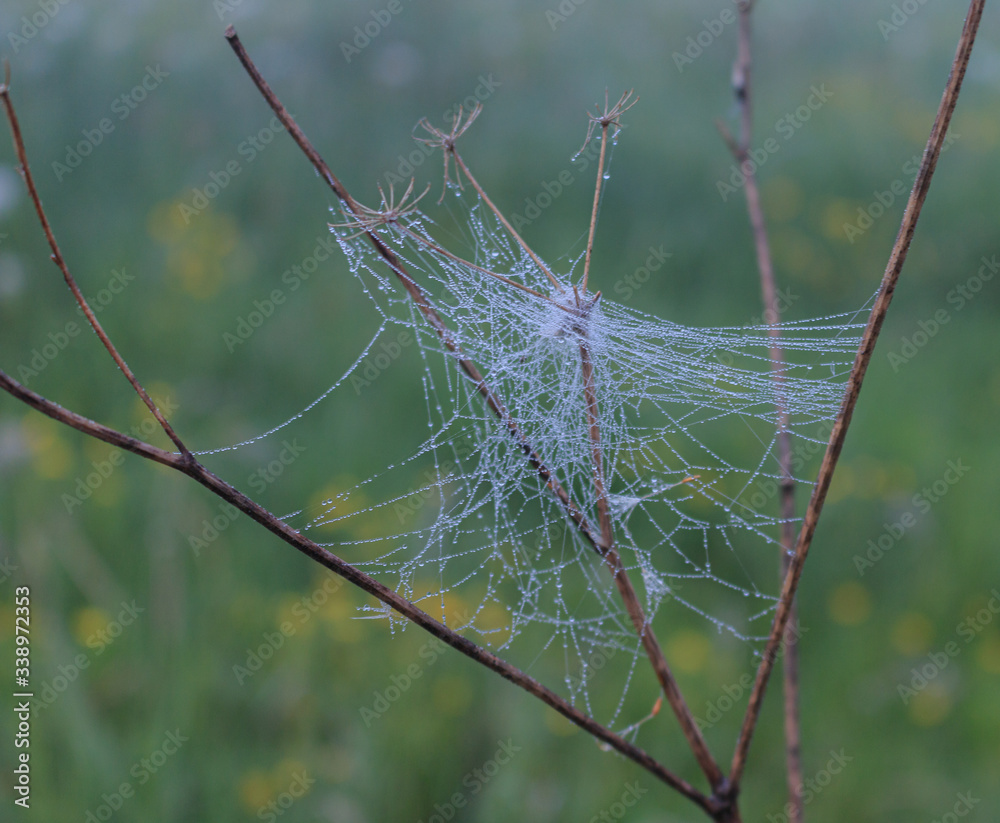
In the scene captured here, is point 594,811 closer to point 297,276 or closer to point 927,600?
point 927,600

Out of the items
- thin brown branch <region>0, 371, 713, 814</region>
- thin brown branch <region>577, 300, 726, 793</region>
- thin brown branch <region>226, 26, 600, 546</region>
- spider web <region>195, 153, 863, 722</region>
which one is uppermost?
spider web <region>195, 153, 863, 722</region>

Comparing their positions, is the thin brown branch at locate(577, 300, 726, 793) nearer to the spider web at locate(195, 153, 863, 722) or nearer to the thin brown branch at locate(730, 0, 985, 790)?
the thin brown branch at locate(730, 0, 985, 790)

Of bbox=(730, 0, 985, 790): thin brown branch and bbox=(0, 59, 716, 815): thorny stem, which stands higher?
bbox=(730, 0, 985, 790): thin brown branch

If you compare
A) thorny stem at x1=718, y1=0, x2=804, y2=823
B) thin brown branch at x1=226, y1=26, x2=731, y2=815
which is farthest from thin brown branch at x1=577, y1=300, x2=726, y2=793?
thorny stem at x1=718, y1=0, x2=804, y2=823

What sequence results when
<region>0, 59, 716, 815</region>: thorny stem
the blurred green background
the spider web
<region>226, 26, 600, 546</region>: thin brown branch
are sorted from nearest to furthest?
<region>0, 59, 716, 815</region>: thorny stem < <region>226, 26, 600, 546</region>: thin brown branch < the spider web < the blurred green background

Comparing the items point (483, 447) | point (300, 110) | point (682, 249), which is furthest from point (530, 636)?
point (300, 110)

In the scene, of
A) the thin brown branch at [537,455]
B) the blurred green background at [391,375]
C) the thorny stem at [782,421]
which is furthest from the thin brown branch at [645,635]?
the blurred green background at [391,375]

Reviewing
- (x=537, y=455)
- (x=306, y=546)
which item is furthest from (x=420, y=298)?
(x=306, y=546)

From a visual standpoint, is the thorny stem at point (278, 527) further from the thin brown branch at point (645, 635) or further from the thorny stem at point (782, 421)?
the thorny stem at point (782, 421)
